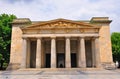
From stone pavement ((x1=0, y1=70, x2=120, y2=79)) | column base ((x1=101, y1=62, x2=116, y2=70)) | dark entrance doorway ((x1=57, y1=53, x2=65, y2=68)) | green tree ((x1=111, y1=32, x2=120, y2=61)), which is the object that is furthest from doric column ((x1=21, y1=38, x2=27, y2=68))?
green tree ((x1=111, y1=32, x2=120, y2=61))

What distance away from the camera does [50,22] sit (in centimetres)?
3275

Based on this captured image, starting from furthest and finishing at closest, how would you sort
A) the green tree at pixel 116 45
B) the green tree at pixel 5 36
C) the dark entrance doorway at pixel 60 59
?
1. the green tree at pixel 116 45
2. the dark entrance doorway at pixel 60 59
3. the green tree at pixel 5 36

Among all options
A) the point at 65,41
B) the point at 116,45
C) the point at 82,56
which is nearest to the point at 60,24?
the point at 65,41

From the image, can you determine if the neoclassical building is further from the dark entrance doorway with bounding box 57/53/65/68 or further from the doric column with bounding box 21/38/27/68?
the dark entrance doorway with bounding box 57/53/65/68

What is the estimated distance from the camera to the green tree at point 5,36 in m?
37.7

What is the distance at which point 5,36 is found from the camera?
130ft

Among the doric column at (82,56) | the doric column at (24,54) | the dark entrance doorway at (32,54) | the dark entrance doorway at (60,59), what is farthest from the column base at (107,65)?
the doric column at (24,54)

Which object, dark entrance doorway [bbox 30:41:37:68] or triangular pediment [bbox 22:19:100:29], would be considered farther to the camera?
dark entrance doorway [bbox 30:41:37:68]

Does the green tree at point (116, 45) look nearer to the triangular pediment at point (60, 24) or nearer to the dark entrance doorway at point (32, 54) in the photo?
the triangular pediment at point (60, 24)

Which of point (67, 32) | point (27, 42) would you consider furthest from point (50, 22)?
point (27, 42)

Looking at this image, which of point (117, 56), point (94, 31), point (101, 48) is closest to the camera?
point (94, 31)

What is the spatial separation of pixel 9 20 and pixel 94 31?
20435 millimetres

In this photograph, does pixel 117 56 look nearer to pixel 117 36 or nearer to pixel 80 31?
pixel 117 36

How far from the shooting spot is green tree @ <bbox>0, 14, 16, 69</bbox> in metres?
37.7
